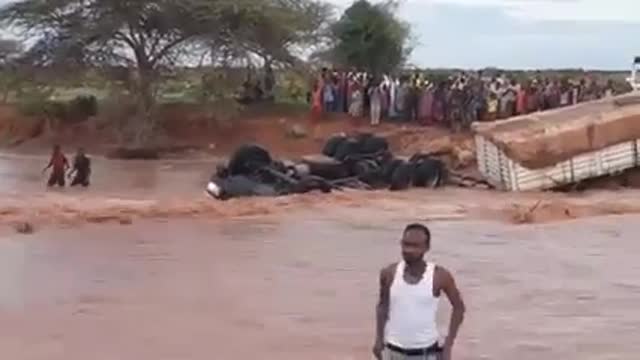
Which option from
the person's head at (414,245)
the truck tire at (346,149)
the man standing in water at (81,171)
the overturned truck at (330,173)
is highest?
the person's head at (414,245)

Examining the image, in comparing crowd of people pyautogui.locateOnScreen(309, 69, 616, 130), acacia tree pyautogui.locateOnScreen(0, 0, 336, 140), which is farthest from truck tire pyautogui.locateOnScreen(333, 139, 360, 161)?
acacia tree pyautogui.locateOnScreen(0, 0, 336, 140)

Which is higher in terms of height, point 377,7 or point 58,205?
point 377,7

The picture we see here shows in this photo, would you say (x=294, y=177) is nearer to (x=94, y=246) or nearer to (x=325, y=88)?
(x=94, y=246)

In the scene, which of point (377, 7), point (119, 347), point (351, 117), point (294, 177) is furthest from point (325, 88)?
point (119, 347)

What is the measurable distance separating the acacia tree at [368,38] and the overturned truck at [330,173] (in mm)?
19293

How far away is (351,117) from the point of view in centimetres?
3719

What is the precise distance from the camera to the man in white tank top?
6.55 metres

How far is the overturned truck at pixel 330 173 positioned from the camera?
23.8 meters

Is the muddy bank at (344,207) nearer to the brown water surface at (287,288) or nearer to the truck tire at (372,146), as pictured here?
the brown water surface at (287,288)

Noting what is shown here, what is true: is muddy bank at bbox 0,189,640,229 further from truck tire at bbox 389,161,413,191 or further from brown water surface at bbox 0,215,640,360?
brown water surface at bbox 0,215,640,360

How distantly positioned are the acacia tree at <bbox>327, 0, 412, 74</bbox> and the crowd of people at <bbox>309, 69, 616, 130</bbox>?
6.92 metres

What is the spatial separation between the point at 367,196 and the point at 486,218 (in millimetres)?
2771

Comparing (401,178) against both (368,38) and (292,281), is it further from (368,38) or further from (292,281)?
(368,38)


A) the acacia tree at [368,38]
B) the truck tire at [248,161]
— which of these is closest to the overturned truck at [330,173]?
the truck tire at [248,161]
